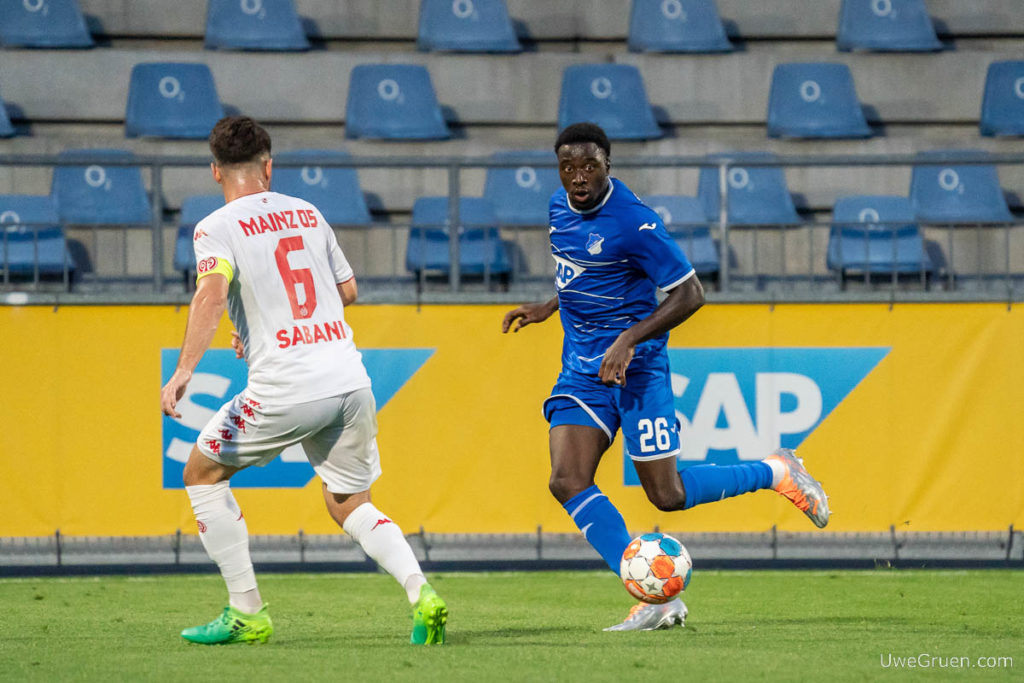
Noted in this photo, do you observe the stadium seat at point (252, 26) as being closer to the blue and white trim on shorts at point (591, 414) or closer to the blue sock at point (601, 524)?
the blue and white trim on shorts at point (591, 414)

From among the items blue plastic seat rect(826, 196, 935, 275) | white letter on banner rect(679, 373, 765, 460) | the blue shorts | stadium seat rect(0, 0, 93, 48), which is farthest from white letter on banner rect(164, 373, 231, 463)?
stadium seat rect(0, 0, 93, 48)

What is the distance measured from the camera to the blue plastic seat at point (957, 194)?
12.0m

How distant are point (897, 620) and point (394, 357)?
368 cm

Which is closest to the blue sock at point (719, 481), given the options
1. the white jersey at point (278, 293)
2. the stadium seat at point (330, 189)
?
the white jersey at point (278, 293)

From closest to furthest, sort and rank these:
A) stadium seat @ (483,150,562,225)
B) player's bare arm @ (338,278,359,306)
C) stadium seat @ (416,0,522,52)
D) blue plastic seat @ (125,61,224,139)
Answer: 1. player's bare arm @ (338,278,359,306)
2. stadium seat @ (483,150,562,225)
3. blue plastic seat @ (125,61,224,139)
4. stadium seat @ (416,0,522,52)

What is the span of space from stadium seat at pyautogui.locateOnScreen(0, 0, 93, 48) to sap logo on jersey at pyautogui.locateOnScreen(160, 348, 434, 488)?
5928mm

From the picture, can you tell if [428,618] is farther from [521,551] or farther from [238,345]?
[521,551]

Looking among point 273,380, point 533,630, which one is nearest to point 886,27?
point 533,630

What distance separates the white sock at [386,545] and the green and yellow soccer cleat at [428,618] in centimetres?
6

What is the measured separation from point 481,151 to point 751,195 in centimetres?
267

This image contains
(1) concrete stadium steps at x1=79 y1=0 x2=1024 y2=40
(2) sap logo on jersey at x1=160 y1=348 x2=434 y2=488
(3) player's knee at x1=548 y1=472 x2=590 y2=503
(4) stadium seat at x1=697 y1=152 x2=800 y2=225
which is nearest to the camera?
(3) player's knee at x1=548 y1=472 x2=590 y2=503

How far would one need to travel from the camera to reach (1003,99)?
1329cm

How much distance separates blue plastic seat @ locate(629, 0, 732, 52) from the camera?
45.1 feet

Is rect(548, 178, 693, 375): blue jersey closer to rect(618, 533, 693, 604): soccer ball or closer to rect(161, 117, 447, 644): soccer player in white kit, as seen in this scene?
rect(618, 533, 693, 604): soccer ball
